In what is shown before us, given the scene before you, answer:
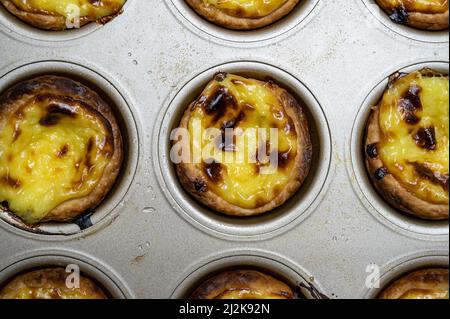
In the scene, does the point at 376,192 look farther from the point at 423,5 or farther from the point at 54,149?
the point at 54,149

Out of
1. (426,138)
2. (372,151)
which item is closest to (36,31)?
(372,151)

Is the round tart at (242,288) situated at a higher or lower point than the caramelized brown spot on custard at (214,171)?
lower

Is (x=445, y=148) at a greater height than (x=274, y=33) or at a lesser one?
lesser

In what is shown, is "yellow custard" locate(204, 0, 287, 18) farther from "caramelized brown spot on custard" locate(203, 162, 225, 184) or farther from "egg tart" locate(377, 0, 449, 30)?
"caramelized brown spot on custard" locate(203, 162, 225, 184)

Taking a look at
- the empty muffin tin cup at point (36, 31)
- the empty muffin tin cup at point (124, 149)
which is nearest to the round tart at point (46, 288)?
the empty muffin tin cup at point (124, 149)

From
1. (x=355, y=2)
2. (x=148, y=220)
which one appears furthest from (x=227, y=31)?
(x=148, y=220)

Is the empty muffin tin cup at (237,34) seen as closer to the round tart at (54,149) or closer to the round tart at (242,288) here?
the round tart at (54,149)

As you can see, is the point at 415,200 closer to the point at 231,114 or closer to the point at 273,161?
the point at 273,161
